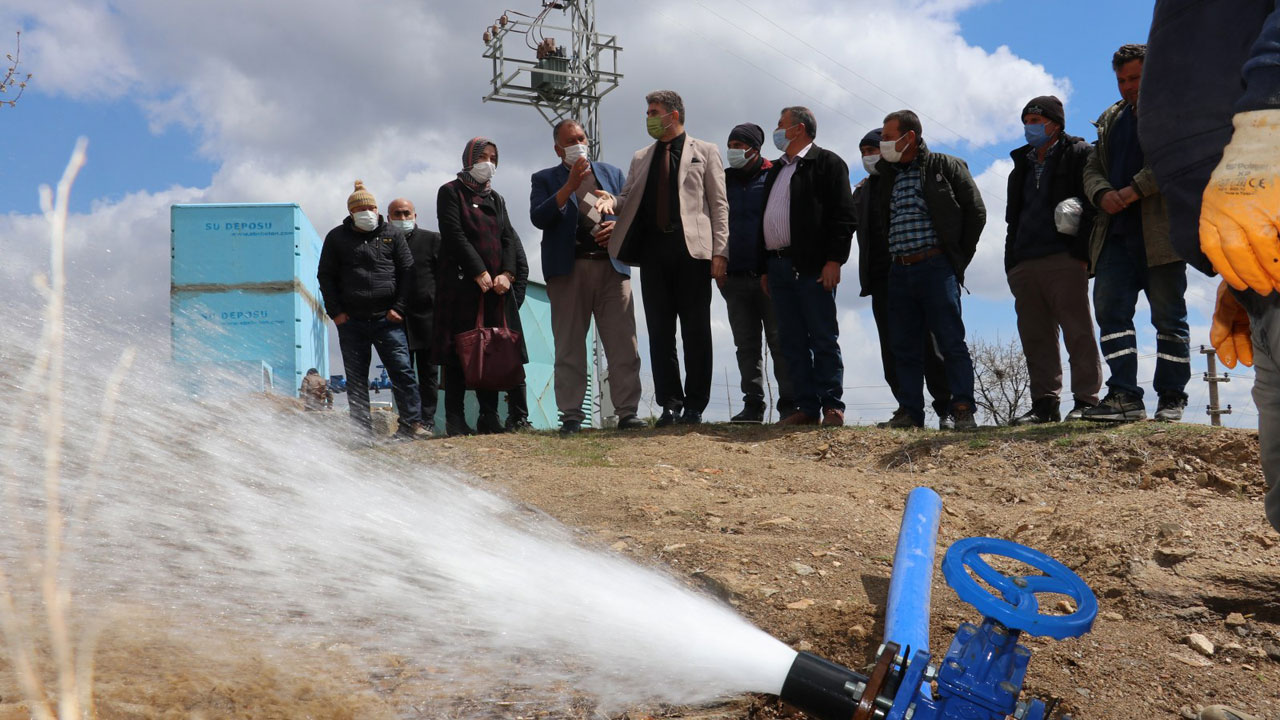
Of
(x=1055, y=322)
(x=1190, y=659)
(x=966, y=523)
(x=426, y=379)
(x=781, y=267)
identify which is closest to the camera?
(x=1190, y=659)

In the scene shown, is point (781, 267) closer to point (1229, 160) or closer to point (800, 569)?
point (800, 569)

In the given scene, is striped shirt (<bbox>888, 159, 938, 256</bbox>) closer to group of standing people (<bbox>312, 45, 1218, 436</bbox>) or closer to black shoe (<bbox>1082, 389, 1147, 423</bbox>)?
group of standing people (<bbox>312, 45, 1218, 436</bbox>)

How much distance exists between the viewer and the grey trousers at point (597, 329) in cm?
712

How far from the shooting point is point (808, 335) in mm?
6973

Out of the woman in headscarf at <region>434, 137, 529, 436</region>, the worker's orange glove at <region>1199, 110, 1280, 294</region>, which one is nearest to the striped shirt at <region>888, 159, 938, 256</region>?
the woman in headscarf at <region>434, 137, 529, 436</region>

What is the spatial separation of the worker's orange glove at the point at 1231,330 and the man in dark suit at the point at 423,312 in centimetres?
585

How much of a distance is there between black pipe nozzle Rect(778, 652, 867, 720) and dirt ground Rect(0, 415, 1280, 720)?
2.07ft

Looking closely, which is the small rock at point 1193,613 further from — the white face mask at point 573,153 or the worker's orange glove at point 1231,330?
the white face mask at point 573,153

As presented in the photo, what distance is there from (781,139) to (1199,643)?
4909 millimetres

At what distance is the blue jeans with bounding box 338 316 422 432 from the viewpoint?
7367 mm

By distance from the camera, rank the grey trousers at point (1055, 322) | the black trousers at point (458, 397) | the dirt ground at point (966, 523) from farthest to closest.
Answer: the black trousers at point (458, 397), the grey trousers at point (1055, 322), the dirt ground at point (966, 523)

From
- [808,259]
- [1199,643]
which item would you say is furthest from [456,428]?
[1199,643]

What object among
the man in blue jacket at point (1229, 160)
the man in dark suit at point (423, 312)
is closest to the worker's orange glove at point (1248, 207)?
the man in blue jacket at point (1229, 160)

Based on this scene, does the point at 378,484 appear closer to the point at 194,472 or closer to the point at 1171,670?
the point at 194,472
